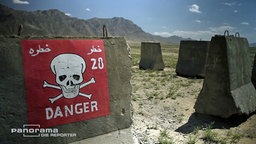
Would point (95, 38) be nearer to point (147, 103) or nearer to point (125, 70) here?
point (125, 70)

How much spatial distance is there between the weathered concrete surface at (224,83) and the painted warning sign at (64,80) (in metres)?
3.65

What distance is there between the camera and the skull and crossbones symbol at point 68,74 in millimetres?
4316

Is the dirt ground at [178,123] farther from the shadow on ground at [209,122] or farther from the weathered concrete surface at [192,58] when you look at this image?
the weathered concrete surface at [192,58]

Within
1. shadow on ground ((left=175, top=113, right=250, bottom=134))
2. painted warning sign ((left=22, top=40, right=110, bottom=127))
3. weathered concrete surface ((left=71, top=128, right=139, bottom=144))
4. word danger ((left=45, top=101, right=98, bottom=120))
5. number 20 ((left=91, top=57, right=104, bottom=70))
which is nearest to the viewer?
painted warning sign ((left=22, top=40, right=110, bottom=127))

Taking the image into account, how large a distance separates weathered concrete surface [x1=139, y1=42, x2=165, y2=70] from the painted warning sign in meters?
13.2

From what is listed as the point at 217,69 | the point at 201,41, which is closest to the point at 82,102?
the point at 217,69

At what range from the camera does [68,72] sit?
442 cm

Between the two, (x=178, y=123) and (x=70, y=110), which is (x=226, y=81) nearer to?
(x=178, y=123)

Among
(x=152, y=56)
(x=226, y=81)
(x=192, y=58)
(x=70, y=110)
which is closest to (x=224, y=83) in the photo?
(x=226, y=81)

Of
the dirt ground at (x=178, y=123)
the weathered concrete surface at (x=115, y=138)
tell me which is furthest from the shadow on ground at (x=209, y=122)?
the weathered concrete surface at (x=115, y=138)

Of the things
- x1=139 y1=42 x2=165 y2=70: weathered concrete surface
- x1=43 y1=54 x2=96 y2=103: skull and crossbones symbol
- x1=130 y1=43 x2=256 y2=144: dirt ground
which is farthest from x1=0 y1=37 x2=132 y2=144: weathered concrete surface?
x1=139 y1=42 x2=165 y2=70: weathered concrete surface

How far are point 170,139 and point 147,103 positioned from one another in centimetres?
334

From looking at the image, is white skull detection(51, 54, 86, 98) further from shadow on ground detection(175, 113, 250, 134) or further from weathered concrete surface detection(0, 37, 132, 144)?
shadow on ground detection(175, 113, 250, 134)

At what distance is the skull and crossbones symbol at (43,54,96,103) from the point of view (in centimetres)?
432
